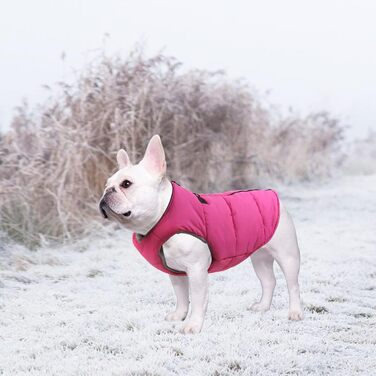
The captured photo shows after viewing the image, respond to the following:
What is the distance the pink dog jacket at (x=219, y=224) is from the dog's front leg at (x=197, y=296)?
119 mm

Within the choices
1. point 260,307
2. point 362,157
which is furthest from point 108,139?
point 362,157

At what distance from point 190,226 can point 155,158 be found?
331mm

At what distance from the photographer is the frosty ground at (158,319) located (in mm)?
2812

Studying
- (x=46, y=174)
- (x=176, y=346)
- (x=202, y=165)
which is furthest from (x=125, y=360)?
(x=202, y=165)

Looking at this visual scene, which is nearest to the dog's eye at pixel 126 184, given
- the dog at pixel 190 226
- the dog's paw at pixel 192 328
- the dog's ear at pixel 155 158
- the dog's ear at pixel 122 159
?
the dog at pixel 190 226

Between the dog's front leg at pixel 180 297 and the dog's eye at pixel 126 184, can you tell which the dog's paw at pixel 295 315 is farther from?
the dog's eye at pixel 126 184

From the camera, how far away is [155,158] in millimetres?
2934

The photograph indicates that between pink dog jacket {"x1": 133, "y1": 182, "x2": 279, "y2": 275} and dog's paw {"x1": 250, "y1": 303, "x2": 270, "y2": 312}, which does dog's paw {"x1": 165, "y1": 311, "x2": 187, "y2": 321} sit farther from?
dog's paw {"x1": 250, "y1": 303, "x2": 270, "y2": 312}

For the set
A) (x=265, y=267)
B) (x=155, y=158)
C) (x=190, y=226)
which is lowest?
(x=265, y=267)

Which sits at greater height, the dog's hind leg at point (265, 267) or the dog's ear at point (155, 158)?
the dog's ear at point (155, 158)

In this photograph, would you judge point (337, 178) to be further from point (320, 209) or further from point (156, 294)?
point (156, 294)

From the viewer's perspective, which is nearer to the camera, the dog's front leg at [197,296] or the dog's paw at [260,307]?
the dog's front leg at [197,296]

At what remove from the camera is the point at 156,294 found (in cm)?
408

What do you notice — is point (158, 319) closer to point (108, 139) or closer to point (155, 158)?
point (155, 158)
